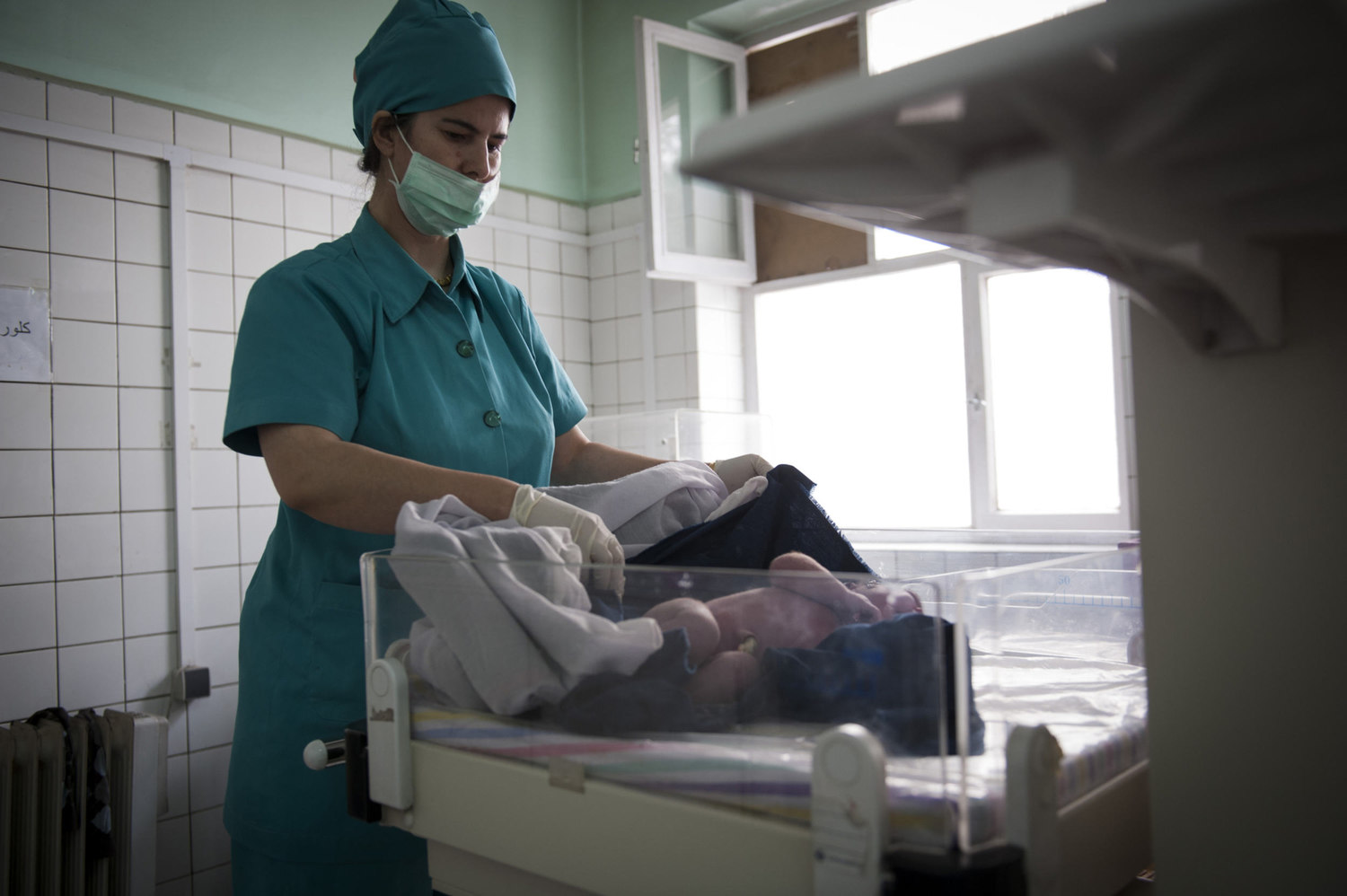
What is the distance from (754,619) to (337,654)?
2.36ft

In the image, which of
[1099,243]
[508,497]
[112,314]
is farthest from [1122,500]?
[112,314]

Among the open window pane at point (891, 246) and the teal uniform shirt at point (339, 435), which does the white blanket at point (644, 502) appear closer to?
the teal uniform shirt at point (339, 435)

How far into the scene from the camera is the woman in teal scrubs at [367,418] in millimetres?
1165

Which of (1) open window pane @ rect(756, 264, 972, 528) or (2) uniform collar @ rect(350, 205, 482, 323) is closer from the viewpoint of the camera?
(2) uniform collar @ rect(350, 205, 482, 323)

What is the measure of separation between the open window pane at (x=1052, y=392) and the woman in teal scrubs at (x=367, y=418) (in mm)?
1954

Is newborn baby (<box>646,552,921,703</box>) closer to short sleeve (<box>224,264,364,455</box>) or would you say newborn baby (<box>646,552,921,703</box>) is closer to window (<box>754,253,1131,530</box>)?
short sleeve (<box>224,264,364,455</box>)

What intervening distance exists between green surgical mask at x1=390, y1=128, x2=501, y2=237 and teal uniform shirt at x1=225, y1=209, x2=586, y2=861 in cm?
6

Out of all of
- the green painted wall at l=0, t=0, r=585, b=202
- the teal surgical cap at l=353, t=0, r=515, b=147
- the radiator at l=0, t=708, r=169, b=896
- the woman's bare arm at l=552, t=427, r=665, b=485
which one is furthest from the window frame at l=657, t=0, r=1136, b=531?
the radiator at l=0, t=708, r=169, b=896

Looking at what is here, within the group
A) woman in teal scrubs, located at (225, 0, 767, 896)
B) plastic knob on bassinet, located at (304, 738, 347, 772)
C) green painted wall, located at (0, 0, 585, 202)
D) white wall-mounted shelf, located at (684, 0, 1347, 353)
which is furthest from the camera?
green painted wall, located at (0, 0, 585, 202)

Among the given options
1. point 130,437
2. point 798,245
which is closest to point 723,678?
point 130,437

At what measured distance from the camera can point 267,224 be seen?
290cm

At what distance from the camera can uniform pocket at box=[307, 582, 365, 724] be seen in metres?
1.31

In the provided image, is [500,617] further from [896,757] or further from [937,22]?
[937,22]

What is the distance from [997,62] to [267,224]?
2794 mm
